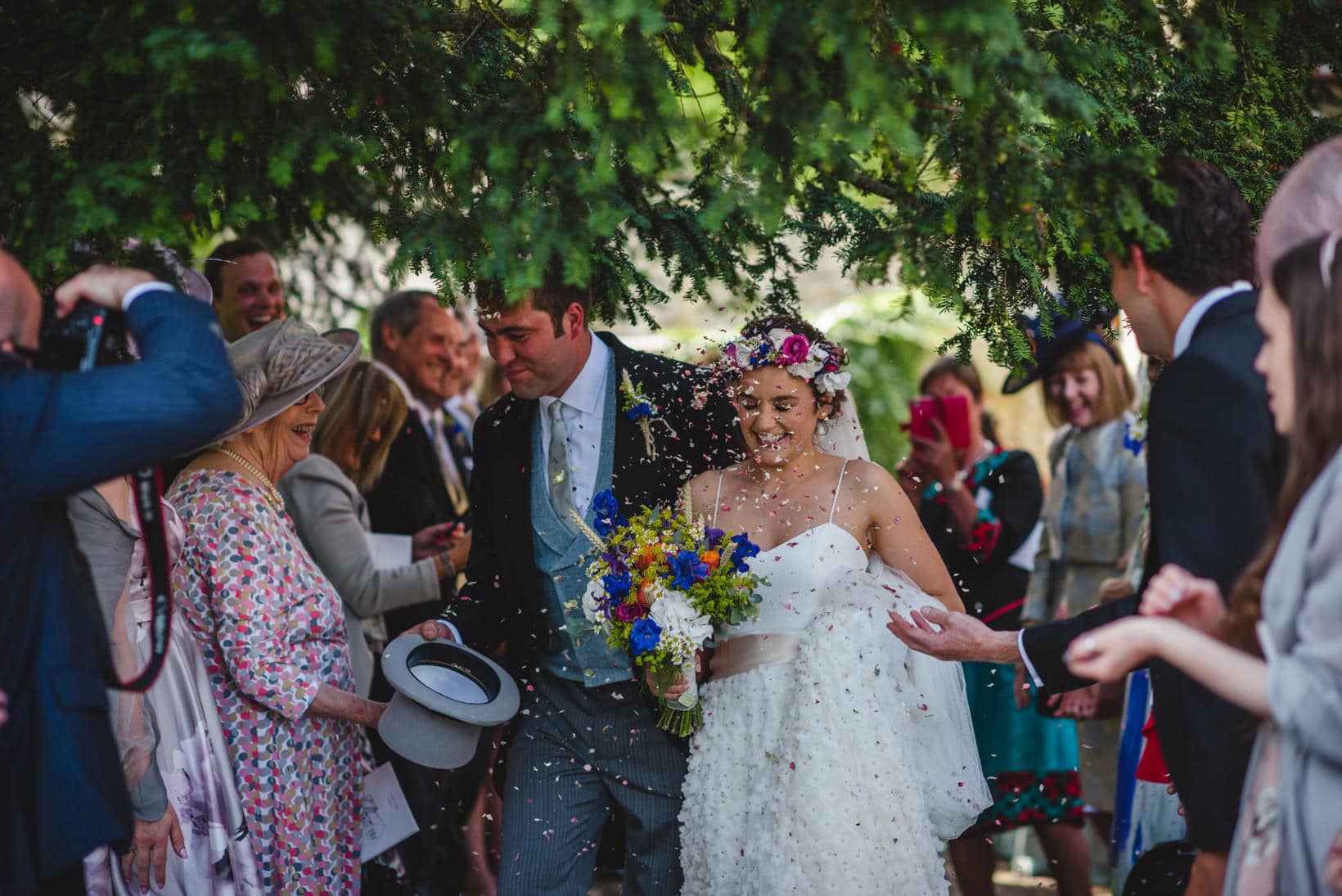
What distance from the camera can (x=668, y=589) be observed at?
3580 mm

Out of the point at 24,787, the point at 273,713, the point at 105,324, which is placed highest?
the point at 105,324

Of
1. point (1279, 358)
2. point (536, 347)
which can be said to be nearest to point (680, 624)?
point (536, 347)

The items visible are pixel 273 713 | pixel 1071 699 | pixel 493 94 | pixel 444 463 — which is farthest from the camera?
pixel 444 463

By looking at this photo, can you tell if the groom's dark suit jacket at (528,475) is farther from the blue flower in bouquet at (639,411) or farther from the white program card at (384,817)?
the white program card at (384,817)

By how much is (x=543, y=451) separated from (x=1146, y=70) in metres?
2.08

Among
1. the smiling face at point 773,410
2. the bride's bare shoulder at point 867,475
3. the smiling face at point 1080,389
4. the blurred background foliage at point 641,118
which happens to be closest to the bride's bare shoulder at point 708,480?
the smiling face at point 773,410

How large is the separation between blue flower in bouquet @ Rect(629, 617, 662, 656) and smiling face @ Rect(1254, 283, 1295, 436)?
1748mm

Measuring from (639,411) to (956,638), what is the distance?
1319mm

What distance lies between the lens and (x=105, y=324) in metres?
2.64

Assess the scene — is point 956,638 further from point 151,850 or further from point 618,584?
point 151,850

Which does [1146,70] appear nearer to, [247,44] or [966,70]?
[966,70]

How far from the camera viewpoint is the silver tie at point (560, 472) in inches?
155

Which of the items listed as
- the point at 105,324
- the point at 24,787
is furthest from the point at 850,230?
the point at 24,787

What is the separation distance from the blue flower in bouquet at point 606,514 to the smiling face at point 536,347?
474mm
